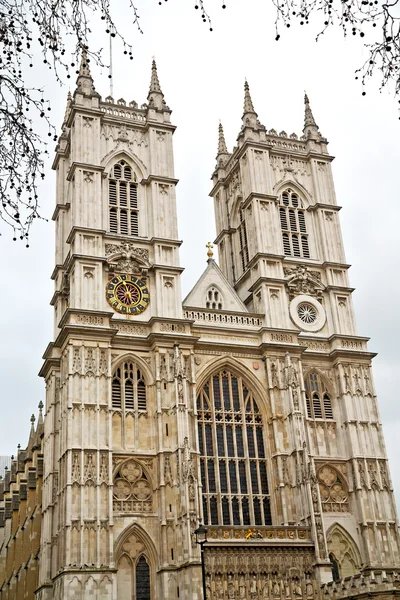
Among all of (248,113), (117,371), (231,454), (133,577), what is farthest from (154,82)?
(133,577)

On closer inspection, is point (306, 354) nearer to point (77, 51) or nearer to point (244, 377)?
point (244, 377)

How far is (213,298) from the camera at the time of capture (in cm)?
3750

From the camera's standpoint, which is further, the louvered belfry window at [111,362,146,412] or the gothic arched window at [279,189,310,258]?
the gothic arched window at [279,189,310,258]

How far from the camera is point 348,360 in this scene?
3672 cm

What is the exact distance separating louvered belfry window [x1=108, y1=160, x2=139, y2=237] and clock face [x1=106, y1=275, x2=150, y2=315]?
2637 millimetres

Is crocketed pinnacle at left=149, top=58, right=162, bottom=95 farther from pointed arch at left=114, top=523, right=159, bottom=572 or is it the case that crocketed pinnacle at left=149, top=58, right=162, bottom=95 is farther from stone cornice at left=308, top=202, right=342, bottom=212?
pointed arch at left=114, top=523, right=159, bottom=572

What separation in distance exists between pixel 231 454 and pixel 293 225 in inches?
527

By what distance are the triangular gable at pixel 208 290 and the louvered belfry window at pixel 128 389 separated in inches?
202

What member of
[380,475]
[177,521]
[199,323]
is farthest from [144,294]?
[380,475]

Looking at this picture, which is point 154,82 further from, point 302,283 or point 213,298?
point 302,283

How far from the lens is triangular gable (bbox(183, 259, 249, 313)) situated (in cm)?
3722

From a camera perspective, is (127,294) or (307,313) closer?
(127,294)

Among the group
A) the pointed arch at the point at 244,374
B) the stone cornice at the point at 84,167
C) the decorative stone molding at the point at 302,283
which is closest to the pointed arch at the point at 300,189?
the decorative stone molding at the point at 302,283

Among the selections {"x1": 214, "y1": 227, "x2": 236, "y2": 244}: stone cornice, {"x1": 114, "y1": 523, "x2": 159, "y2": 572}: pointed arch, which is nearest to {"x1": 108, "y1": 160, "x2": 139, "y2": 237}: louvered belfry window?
{"x1": 214, "y1": 227, "x2": 236, "y2": 244}: stone cornice
